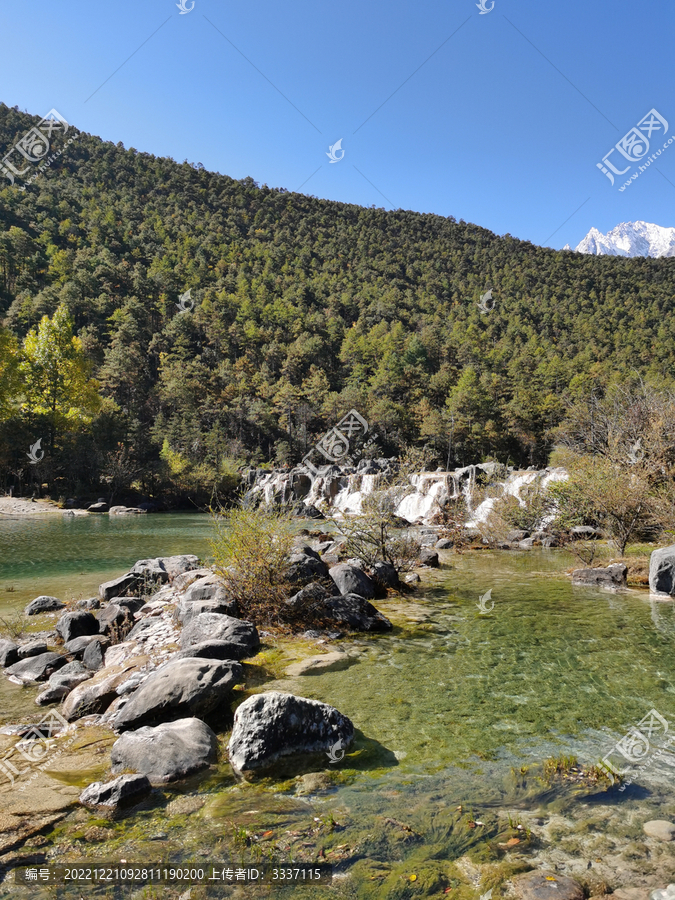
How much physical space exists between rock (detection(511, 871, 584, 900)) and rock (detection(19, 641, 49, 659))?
9087mm

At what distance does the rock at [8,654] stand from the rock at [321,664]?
17.9 ft

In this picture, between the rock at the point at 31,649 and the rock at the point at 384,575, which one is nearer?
the rock at the point at 31,649

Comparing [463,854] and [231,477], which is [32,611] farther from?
[231,477]

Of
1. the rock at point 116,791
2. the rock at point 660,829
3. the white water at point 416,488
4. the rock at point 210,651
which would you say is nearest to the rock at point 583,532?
the white water at point 416,488

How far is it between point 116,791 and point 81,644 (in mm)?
6194

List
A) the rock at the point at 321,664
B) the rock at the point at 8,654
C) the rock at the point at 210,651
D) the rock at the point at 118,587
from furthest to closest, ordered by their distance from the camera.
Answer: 1. the rock at the point at 118,587
2. the rock at the point at 8,654
3. the rock at the point at 321,664
4. the rock at the point at 210,651

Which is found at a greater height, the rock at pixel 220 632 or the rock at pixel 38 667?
the rock at pixel 220 632

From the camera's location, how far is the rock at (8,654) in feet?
30.2

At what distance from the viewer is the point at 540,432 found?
67000 mm

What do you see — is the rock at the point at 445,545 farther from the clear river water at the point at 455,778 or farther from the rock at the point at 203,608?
the rock at the point at 203,608

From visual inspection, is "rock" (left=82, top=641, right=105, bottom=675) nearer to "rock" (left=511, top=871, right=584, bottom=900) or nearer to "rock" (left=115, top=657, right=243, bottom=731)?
"rock" (left=115, top=657, right=243, bottom=731)


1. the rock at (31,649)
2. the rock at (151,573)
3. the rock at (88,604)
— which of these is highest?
the rock at (151,573)

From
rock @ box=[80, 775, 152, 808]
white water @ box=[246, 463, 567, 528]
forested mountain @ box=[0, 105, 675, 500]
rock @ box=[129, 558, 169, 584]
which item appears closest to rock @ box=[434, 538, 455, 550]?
white water @ box=[246, 463, 567, 528]

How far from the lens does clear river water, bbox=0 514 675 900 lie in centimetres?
354
